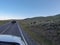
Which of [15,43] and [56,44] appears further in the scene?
[56,44]

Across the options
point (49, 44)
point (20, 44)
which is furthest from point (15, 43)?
point (49, 44)

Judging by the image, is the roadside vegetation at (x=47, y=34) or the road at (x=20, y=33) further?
the roadside vegetation at (x=47, y=34)

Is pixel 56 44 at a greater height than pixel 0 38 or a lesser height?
lesser

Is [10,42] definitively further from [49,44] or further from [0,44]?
[49,44]

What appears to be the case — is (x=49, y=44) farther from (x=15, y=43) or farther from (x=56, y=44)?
(x=15, y=43)

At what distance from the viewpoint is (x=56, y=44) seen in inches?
805

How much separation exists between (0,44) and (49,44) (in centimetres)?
1349

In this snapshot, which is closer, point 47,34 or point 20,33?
point 47,34

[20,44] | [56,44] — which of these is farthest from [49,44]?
[20,44]

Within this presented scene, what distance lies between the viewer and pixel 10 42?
20.5ft

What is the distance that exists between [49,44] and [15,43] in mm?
13275

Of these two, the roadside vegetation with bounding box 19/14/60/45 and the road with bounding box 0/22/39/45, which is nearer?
the road with bounding box 0/22/39/45

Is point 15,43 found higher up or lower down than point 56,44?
higher up

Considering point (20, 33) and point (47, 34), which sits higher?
point (20, 33)
